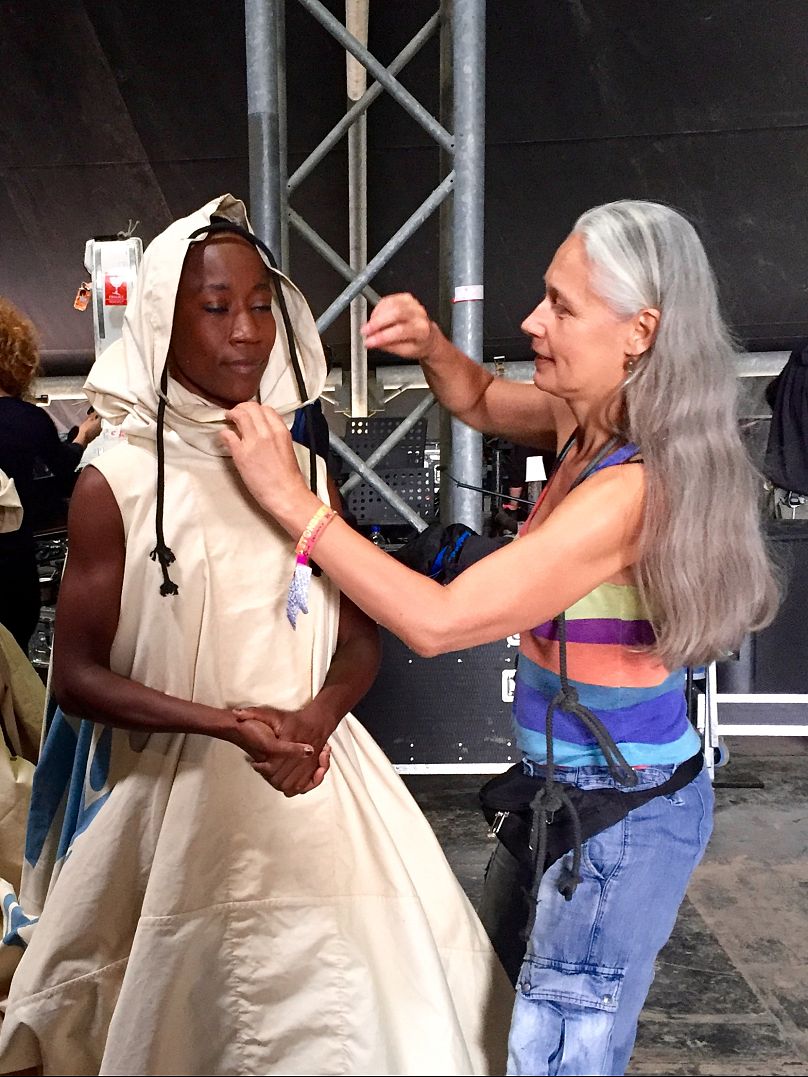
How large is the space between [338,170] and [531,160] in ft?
4.48

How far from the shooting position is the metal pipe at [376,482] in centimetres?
319

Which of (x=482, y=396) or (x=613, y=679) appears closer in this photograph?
(x=613, y=679)

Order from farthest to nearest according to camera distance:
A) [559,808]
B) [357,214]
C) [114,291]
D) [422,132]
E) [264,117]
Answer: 1. [357,214]
2. [422,132]
3. [264,117]
4. [114,291]
5. [559,808]

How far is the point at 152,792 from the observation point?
1325 millimetres

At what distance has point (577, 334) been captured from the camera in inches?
48.8

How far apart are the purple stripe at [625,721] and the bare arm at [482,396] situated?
1.59 ft

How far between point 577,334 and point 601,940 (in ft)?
2.51

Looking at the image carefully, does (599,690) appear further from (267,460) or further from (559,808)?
(267,460)

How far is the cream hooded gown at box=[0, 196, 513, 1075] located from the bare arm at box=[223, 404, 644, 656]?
200 mm

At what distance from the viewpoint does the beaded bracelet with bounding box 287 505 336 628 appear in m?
1.16

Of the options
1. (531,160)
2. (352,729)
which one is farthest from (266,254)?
(531,160)

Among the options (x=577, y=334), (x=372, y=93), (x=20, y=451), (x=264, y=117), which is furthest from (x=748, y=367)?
(x=577, y=334)

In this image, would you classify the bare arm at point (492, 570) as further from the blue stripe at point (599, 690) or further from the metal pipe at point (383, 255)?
the metal pipe at point (383, 255)

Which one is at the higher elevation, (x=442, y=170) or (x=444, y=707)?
(x=442, y=170)
